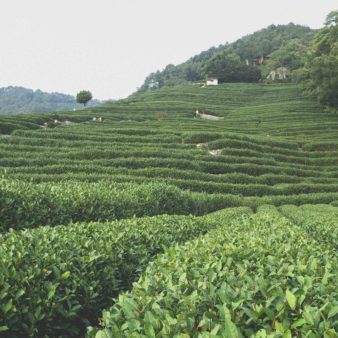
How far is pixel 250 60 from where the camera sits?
481ft

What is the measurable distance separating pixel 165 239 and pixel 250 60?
14499 cm

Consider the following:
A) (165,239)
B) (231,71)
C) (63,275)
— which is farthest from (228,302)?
(231,71)

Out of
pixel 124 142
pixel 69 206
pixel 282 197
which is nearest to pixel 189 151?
pixel 124 142

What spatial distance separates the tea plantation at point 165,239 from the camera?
4.60 m

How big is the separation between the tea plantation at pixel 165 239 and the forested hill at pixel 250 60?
67.5m

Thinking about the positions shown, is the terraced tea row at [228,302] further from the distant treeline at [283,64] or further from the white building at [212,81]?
the white building at [212,81]

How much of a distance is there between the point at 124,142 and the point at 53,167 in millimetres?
11725

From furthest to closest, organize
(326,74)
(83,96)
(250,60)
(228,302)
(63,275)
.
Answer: (250,60) → (83,96) → (326,74) → (63,275) → (228,302)

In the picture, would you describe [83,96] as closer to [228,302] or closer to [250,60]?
[250,60]

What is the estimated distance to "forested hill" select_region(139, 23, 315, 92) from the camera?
115 metres

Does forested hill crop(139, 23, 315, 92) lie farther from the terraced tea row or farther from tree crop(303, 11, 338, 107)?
the terraced tea row

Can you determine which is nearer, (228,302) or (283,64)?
(228,302)

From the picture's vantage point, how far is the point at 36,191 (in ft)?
48.5

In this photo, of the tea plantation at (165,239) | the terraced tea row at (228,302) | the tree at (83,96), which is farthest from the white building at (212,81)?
the terraced tea row at (228,302)
